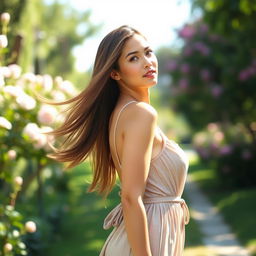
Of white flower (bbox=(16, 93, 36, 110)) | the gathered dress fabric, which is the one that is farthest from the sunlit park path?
the gathered dress fabric

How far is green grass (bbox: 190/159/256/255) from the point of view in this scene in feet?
34.0

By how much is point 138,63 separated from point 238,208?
444 inches

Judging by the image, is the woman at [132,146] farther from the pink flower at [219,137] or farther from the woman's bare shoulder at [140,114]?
the pink flower at [219,137]

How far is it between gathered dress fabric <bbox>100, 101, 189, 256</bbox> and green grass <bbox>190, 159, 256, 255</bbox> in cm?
627

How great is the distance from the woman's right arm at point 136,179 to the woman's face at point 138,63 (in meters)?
0.26

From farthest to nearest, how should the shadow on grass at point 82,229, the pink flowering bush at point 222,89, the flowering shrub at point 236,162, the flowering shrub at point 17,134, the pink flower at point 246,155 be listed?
the flowering shrub at point 236,162 → the pink flower at point 246,155 → the pink flowering bush at point 222,89 → the shadow on grass at point 82,229 → the flowering shrub at point 17,134

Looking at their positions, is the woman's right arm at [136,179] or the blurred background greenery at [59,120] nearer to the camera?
→ the woman's right arm at [136,179]

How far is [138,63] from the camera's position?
9.59ft

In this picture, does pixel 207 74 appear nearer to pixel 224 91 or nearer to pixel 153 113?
pixel 224 91

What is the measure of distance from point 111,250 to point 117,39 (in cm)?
94

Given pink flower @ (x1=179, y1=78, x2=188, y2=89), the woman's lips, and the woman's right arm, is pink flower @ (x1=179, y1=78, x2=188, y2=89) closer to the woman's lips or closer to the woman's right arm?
the woman's lips

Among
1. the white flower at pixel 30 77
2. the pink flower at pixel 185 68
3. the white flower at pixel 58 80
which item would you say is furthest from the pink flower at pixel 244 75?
the white flower at pixel 30 77

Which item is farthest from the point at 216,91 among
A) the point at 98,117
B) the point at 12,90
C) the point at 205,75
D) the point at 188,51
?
the point at 98,117

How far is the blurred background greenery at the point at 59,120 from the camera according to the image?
5.91 meters
